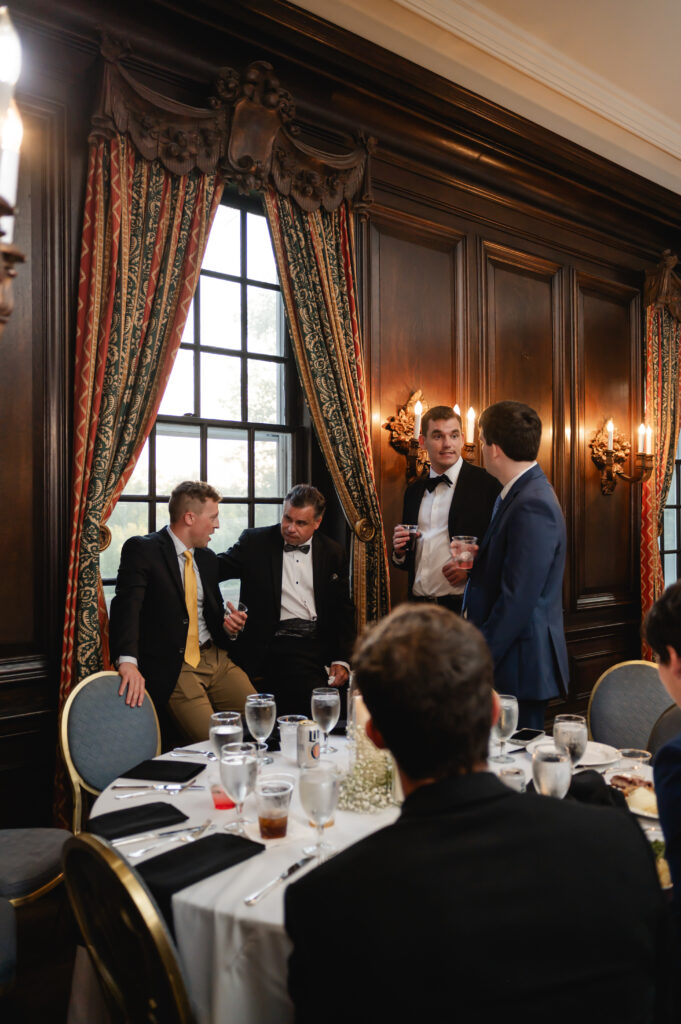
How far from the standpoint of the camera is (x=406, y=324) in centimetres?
447

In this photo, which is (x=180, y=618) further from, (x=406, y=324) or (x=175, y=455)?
(x=406, y=324)

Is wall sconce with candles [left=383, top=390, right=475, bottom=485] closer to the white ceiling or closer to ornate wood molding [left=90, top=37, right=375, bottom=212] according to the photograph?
ornate wood molding [left=90, top=37, right=375, bottom=212]

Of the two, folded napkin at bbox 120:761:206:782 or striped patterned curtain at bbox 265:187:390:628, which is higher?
striped patterned curtain at bbox 265:187:390:628

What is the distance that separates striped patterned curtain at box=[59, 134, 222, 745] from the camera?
10.2 ft

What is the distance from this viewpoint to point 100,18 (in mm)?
3197

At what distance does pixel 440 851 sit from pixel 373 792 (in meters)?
0.91

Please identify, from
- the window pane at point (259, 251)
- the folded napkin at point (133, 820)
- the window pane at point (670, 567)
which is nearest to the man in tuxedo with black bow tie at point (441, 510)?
the window pane at point (259, 251)

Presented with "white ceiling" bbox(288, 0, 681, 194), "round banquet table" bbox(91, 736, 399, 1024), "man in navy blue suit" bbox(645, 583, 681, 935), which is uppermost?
"white ceiling" bbox(288, 0, 681, 194)

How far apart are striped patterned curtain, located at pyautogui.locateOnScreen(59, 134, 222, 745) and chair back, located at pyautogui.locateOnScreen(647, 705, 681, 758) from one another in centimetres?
209

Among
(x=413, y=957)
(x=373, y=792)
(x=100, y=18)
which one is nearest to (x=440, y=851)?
(x=413, y=957)

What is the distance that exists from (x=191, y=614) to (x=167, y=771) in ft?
4.37

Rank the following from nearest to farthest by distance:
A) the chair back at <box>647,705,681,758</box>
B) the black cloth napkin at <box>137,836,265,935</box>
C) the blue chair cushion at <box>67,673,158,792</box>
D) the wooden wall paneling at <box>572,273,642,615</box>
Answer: the black cloth napkin at <box>137,836,265,935</box> → the chair back at <box>647,705,681,758</box> → the blue chair cushion at <box>67,673,158,792</box> → the wooden wall paneling at <box>572,273,642,615</box>

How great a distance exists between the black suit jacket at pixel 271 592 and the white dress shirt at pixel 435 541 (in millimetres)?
408

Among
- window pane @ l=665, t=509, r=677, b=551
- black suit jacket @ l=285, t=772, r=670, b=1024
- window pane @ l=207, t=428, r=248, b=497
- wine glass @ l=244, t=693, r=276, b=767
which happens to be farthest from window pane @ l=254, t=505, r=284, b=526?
window pane @ l=665, t=509, r=677, b=551
